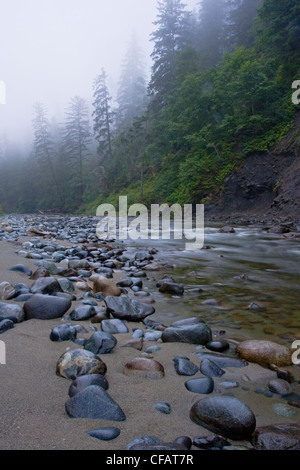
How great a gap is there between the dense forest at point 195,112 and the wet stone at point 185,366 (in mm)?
12965

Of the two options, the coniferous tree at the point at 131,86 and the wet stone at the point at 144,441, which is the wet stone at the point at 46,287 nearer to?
the wet stone at the point at 144,441

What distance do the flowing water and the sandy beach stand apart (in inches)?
25.2

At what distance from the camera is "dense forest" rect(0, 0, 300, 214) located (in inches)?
519

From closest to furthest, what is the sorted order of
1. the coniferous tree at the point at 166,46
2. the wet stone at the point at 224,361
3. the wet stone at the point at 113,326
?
the wet stone at the point at 224,361 → the wet stone at the point at 113,326 → the coniferous tree at the point at 166,46

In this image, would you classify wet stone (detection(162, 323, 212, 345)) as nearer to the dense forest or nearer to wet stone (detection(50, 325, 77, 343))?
wet stone (detection(50, 325, 77, 343))

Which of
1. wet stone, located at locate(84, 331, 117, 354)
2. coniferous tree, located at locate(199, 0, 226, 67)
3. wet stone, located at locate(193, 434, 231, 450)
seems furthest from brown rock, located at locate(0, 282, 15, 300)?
coniferous tree, located at locate(199, 0, 226, 67)

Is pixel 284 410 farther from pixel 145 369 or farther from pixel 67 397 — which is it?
pixel 67 397

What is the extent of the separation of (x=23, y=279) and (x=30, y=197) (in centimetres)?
4340

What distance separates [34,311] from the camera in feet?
7.09

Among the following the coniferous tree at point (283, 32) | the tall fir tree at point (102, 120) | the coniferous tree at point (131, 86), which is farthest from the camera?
the coniferous tree at point (131, 86)

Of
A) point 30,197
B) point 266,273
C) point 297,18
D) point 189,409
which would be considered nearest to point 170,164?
point 297,18

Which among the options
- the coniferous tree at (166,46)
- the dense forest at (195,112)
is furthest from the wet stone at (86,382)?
the coniferous tree at (166,46)

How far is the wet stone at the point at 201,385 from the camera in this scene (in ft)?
4.45

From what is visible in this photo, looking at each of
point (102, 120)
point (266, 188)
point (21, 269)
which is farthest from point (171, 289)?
point (102, 120)
